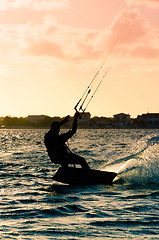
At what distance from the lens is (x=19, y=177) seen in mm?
15203

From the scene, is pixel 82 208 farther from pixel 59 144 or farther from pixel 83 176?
pixel 59 144

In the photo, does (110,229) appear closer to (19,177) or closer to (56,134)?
(56,134)

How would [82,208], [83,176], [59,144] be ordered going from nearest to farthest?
1. [82,208]
2. [59,144]
3. [83,176]

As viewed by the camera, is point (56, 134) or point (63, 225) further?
point (56, 134)

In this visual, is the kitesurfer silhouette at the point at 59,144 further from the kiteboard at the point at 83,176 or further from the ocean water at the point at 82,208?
the ocean water at the point at 82,208

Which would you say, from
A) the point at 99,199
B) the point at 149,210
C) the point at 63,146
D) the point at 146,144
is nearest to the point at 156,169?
the point at 146,144

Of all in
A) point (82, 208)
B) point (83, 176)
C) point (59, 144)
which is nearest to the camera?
point (82, 208)

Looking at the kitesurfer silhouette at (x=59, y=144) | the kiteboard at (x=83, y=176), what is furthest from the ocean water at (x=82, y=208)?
the kitesurfer silhouette at (x=59, y=144)

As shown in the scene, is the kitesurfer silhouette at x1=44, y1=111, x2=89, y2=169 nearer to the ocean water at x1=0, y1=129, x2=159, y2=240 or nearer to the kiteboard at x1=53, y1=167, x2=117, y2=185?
the kiteboard at x1=53, y1=167, x2=117, y2=185

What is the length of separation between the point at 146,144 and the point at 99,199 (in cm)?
761

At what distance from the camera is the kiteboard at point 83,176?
12.6 meters

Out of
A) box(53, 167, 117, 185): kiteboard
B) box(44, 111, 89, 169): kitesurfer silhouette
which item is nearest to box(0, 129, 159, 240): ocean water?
box(53, 167, 117, 185): kiteboard

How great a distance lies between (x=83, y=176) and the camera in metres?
12.7

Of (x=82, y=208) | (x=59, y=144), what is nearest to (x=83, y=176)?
(x=59, y=144)
